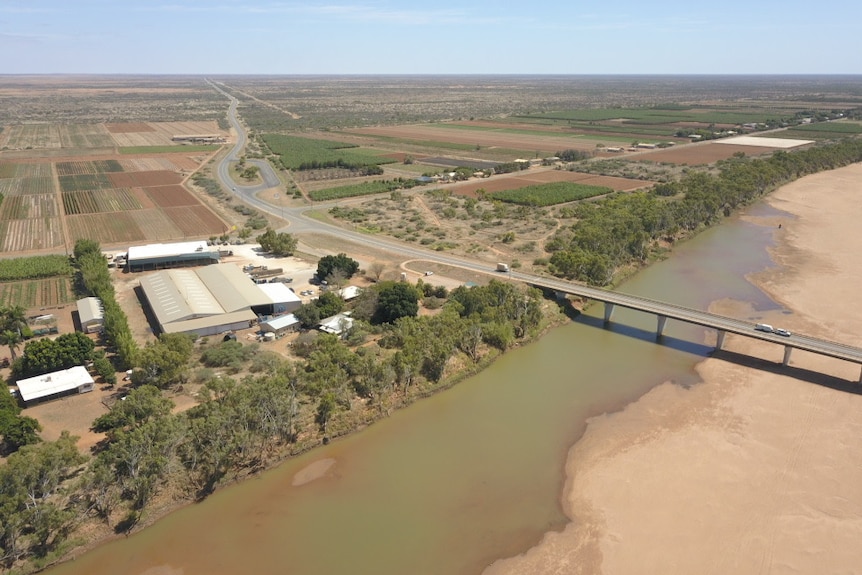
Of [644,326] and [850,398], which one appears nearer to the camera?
[850,398]

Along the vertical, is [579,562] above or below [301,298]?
below

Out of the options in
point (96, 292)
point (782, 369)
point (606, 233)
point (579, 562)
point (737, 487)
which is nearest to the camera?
point (579, 562)

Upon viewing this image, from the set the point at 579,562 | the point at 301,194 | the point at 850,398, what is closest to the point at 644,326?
the point at 850,398

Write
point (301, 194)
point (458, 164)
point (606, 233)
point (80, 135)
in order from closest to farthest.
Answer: point (606, 233)
point (301, 194)
point (458, 164)
point (80, 135)

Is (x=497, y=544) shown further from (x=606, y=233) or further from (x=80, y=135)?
(x=80, y=135)

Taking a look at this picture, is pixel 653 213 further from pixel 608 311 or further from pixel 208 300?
pixel 208 300

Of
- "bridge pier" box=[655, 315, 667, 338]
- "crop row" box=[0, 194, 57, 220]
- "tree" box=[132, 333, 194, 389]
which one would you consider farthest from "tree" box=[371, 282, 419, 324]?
"crop row" box=[0, 194, 57, 220]

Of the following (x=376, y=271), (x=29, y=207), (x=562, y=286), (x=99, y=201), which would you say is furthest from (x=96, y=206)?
(x=562, y=286)
